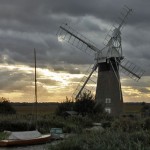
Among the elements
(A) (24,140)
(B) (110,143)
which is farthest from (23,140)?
(B) (110,143)

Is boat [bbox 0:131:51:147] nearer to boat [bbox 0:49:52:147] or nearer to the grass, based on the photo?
boat [bbox 0:49:52:147]

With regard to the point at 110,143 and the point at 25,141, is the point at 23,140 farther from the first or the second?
the point at 110,143

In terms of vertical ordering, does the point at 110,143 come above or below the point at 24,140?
below

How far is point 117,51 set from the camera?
71.7 m

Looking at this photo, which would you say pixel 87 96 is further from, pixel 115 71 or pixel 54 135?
pixel 54 135

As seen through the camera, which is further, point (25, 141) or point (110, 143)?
point (25, 141)

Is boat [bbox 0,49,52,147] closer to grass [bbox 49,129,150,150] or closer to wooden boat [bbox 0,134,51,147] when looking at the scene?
wooden boat [bbox 0,134,51,147]

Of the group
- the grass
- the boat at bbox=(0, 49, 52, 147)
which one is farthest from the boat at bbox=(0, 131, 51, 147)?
the grass

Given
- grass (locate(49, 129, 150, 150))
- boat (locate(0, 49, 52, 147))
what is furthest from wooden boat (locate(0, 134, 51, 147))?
grass (locate(49, 129, 150, 150))

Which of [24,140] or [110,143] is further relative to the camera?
[24,140]

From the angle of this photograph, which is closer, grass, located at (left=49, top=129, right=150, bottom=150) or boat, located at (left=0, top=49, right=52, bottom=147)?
grass, located at (left=49, top=129, right=150, bottom=150)

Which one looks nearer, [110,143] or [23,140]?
[110,143]

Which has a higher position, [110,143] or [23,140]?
[23,140]

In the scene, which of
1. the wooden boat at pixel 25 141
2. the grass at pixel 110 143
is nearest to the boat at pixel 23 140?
the wooden boat at pixel 25 141
